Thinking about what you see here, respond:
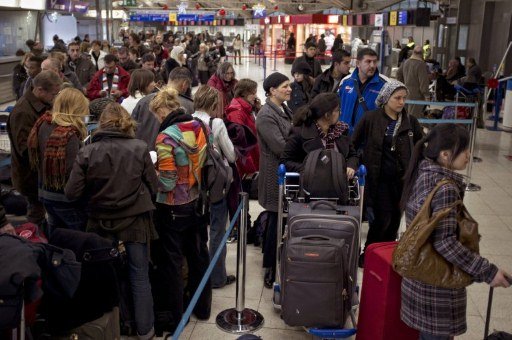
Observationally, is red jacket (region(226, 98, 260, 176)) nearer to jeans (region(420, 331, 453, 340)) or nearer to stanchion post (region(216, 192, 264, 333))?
stanchion post (region(216, 192, 264, 333))

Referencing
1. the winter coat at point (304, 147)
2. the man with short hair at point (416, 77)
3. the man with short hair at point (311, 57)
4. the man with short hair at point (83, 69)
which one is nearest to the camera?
the winter coat at point (304, 147)

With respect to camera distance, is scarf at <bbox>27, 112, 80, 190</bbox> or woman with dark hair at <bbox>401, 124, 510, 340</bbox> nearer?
woman with dark hair at <bbox>401, 124, 510, 340</bbox>

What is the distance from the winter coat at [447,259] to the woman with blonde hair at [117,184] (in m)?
1.59

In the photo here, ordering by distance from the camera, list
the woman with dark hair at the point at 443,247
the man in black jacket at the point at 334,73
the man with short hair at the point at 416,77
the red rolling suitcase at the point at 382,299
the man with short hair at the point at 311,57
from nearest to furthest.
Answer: the woman with dark hair at the point at 443,247 < the red rolling suitcase at the point at 382,299 < the man in black jacket at the point at 334,73 < the man with short hair at the point at 311,57 < the man with short hair at the point at 416,77

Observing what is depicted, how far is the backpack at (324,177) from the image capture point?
3.59 metres

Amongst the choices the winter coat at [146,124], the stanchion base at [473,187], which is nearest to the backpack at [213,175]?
the winter coat at [146,124]

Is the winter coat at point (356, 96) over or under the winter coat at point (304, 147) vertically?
over

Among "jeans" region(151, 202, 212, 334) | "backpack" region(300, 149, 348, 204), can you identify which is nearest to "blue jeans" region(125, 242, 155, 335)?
"jeans" region(151, 202, 212, 334)

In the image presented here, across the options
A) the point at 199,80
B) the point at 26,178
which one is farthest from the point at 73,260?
the point at 199,80

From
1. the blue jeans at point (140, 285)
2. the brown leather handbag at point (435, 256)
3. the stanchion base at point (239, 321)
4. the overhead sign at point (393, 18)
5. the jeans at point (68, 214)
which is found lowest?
the stanchion base at point (239, 321)

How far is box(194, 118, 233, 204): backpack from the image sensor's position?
3850 mm

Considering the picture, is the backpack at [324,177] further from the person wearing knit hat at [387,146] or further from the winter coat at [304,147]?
the person wearing knit hat at [387,146]

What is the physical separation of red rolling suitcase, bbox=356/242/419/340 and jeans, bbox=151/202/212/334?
121 cm

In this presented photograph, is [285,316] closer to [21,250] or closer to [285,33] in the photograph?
[21,250]
